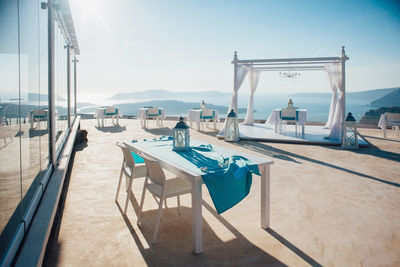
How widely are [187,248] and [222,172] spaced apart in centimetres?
62

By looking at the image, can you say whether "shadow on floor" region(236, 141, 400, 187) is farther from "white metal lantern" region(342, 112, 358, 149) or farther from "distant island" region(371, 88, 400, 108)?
"distant island" region(371, 88, 400, 108)

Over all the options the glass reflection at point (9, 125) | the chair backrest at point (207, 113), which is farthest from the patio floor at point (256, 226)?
the chair backrest at point (207, 113)

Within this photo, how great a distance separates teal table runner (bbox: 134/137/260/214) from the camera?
6.41 ft

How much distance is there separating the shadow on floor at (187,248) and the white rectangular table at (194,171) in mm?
114

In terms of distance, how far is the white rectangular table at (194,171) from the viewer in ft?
6.44

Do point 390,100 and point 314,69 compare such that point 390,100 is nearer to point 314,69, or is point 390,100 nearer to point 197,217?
point 314,69

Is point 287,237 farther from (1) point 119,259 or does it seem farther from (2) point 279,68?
(2) point 279,68

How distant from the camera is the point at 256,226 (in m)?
2.41

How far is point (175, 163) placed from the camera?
2217 mm

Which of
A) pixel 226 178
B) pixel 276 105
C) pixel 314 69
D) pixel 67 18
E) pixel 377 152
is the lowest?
pixel 377 152

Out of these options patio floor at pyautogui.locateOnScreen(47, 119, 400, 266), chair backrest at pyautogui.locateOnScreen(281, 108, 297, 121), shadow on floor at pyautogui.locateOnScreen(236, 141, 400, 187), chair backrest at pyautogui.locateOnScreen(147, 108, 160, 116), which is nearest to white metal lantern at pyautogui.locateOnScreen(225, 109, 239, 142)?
shadow on floor at pyautogui.locateOnScreen(236, 141, 400, 187)

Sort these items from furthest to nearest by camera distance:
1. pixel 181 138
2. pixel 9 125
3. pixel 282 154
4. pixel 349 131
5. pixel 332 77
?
pixel 332 77 < pixel 349 131 < pixel 282 154 < pixel 181 138 < pixel 9 125

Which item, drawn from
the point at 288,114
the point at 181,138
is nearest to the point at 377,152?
the point at 288,114

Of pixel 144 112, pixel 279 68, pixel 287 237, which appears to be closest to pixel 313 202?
pixel 287 237
